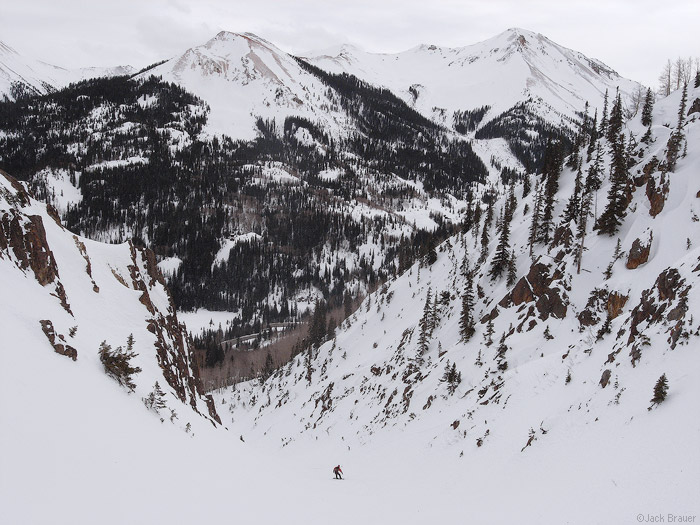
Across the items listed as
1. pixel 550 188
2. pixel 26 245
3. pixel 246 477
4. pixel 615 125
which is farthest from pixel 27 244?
pixel 615 125

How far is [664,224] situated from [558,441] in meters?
27.6

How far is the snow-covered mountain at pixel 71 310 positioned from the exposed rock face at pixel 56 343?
0.04m

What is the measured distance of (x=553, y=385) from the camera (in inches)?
914

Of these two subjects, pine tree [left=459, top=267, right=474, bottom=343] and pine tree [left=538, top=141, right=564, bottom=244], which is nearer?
pine tree [left=459, top=267, right=474, bottom=343]

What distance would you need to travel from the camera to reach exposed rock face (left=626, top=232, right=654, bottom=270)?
33094 mm

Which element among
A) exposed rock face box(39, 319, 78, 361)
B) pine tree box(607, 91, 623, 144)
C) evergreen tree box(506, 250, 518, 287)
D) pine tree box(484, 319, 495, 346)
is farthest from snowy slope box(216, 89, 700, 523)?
exposed rock face box(39, 319, 78, 361)

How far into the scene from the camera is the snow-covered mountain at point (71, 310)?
1294 centimetres

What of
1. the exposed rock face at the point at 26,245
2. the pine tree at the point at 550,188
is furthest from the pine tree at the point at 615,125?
the exposed rock face at the point at 26,245

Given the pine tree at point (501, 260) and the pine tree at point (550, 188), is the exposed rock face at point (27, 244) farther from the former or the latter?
the pine tree at point (550, 188)

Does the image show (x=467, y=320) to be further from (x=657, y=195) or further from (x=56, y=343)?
(x=56, y=343)

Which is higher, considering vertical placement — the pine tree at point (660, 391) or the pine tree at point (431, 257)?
the pine tree at point (431, 257)

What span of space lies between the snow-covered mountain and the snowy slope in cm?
1499

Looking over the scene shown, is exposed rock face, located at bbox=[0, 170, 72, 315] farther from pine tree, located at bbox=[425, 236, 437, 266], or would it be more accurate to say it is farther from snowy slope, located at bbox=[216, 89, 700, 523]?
pine tree, located at bbox=[425, 236, 437, 266]

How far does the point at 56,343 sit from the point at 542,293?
36.3 metres
